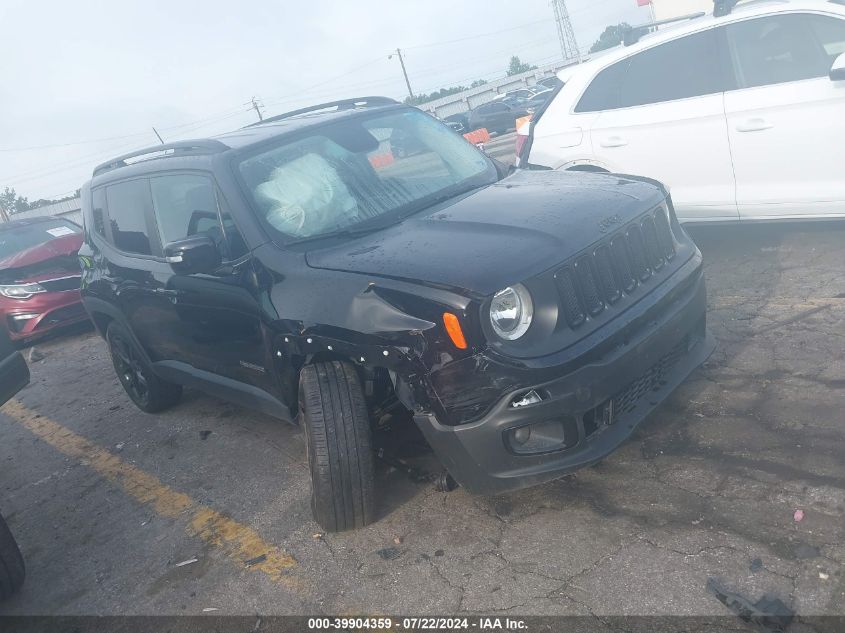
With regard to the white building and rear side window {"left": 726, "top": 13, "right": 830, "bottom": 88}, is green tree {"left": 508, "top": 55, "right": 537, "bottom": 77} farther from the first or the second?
rear side window {"left": 726, "top": 13, "right": 830, "bottom": 88}

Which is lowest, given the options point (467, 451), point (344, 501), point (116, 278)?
point (344, 501)

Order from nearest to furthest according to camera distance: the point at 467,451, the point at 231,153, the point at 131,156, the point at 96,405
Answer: the point at 467,451, the point at 231,153, the point at 131,156, the point at 96,405

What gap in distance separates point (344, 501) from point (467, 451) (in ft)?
2.51

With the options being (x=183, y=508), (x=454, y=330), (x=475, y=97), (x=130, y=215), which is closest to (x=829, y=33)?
(x=454, y=330)

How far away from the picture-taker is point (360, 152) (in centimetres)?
421

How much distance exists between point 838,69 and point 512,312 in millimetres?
3172

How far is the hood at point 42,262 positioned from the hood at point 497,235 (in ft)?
21.8

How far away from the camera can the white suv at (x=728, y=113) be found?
4984 millimetres

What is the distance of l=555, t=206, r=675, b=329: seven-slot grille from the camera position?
305 cm

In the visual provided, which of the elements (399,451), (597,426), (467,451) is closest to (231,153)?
(399,451)

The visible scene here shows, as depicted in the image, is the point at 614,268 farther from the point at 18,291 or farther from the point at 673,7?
the point at 673,7

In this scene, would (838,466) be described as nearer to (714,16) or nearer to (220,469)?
(220,469)

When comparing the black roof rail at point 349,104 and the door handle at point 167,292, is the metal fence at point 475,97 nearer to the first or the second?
the black roof rail at point 349,104

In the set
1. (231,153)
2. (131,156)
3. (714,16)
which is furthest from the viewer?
(714,16)
